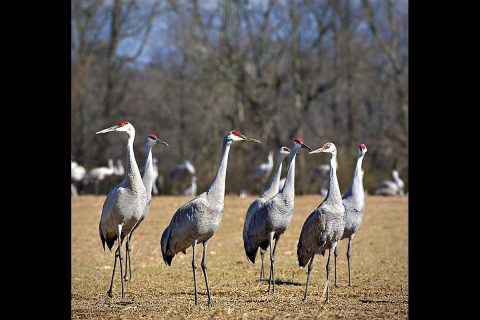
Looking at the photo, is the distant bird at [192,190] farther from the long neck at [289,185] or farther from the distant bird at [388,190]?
the long neck at [289,185]

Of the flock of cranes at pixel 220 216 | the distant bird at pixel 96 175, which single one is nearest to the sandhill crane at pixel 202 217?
the flock of cranes at pixel 220 216

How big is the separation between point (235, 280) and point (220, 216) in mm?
2184

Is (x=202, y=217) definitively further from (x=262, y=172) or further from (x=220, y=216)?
(x=262, y=172)

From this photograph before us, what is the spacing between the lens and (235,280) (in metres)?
9.38

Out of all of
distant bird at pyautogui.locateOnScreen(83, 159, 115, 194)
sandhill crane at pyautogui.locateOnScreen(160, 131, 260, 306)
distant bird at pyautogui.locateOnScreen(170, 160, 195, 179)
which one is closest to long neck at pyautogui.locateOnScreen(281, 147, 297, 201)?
sandhill crane at pyautogui.locateOnScreen(160, 131, 260, 306)

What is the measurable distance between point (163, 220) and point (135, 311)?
9304 mm

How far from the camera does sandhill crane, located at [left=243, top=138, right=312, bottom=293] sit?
8.44 meters

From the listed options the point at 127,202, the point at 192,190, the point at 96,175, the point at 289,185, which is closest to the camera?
the point at 127,202

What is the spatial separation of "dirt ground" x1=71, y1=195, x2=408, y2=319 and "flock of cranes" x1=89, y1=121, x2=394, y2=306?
319mm

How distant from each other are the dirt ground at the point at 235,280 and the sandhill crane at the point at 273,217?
528 millimetres

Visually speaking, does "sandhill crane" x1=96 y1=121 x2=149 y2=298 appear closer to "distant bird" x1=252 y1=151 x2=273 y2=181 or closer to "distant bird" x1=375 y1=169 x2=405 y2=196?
"distant bird" x1=252 y1=151 x2=273 y2=181

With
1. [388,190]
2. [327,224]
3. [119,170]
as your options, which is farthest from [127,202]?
[119,170]
